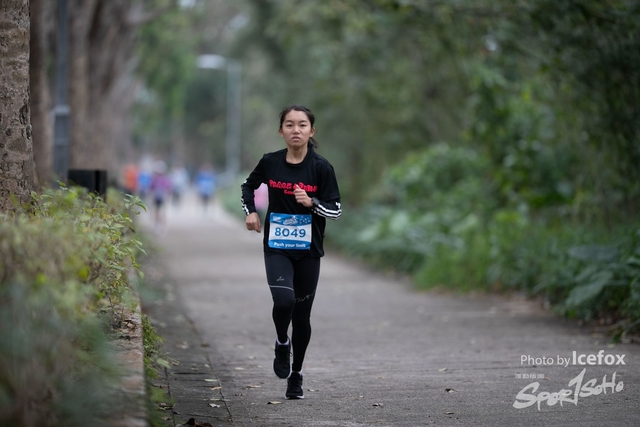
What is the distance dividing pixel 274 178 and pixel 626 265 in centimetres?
500

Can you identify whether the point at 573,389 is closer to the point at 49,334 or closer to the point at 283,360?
the point at 283,360

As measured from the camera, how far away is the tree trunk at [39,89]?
12.0 meters

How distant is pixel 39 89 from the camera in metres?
12.3

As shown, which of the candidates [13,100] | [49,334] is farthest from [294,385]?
[49,334]

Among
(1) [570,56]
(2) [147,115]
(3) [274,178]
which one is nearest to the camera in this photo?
(3) [274,178]

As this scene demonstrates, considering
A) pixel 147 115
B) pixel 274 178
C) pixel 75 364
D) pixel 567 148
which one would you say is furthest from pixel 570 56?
pixel 147 115

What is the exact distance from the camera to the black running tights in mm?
6672

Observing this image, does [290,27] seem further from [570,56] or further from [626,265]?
[626,265]

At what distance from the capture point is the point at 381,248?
66.1 ft

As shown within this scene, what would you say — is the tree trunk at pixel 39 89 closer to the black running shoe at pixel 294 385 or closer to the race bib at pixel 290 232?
the race bib at pixel 290 232

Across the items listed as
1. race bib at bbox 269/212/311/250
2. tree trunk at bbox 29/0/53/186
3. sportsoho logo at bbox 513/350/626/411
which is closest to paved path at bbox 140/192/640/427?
sportsoho logo at bbox 513/350/626/411

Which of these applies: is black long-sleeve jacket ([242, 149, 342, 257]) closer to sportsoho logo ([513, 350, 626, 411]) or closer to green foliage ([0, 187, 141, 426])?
sportsoho logo ([513, 350, 626, 411])

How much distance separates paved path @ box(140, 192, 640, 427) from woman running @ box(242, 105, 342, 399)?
0.48m

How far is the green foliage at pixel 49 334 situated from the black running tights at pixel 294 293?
1.77 m
